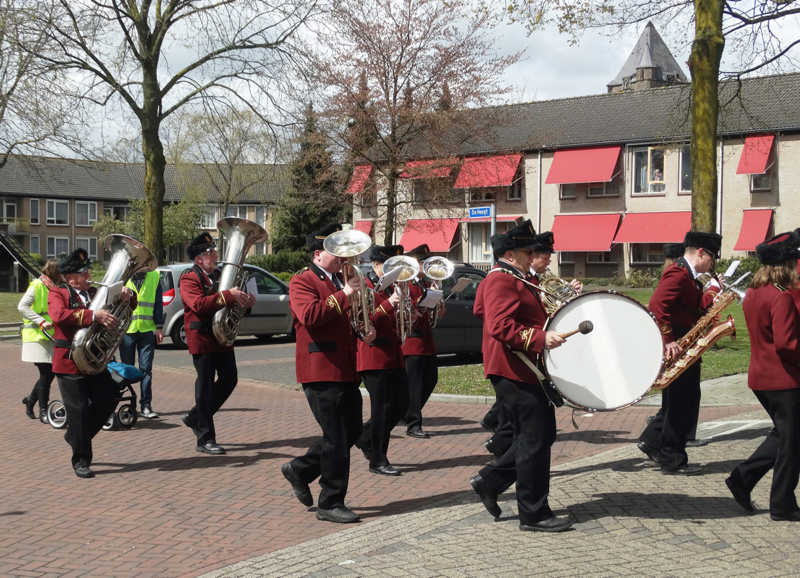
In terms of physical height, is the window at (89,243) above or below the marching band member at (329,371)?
above

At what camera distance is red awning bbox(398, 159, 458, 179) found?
27766 mm

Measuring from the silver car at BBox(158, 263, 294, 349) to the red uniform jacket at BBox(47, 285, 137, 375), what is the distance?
9209 mm

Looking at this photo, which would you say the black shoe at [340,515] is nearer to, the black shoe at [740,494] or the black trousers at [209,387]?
the black trousers at [209,387]

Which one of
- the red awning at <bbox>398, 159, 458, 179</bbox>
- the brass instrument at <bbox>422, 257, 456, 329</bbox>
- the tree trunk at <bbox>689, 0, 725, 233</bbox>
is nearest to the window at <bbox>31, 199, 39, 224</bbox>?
the red awning at <bbox>398, 159, 458, 179</bbox>

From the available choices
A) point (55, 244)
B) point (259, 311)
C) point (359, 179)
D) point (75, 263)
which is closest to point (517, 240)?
point (75, 263)

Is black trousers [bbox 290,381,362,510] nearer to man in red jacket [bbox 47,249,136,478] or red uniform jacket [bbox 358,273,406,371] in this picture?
red uniform jacket [bbox 358,273,406,371]

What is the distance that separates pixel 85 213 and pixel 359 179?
151 feet

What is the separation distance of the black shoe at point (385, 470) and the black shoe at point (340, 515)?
1327mm

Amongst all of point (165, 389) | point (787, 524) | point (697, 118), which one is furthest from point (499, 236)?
point (697, 118)

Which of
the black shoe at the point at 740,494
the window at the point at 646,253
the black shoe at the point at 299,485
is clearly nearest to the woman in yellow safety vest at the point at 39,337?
the black shoe at the point at 299,485

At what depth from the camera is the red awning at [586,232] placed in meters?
37.6

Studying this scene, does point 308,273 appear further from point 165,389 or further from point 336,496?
point 165,389

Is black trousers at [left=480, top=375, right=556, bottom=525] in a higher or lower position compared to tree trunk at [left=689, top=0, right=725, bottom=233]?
lower

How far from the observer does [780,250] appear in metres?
5.37
